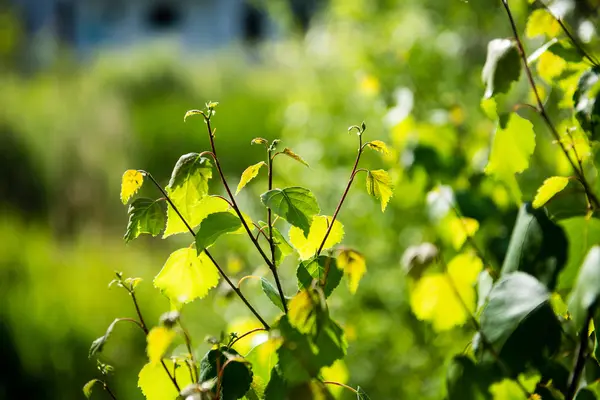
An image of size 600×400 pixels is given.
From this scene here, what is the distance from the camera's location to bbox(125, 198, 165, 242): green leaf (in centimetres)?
69

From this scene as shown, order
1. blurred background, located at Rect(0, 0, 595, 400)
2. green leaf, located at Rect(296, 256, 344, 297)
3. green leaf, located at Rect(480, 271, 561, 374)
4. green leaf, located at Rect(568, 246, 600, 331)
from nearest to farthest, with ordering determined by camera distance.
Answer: green leaf, located at Rect(568, 246, 600, 331) → green leaf, located at Rect(480, 271, 561, 374) → green leaf, located at Rect(296, 256, 344, 297) → blurred background, located at Rect(0, 0, 595, 400)

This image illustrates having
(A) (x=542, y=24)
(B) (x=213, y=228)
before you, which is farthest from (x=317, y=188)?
(B) (x=213, y=228)

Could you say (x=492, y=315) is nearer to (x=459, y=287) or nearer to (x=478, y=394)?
(x=478, y=394)

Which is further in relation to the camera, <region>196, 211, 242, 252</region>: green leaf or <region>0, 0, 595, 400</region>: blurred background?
<region>0, 0, 595, 400</region>: blurred background

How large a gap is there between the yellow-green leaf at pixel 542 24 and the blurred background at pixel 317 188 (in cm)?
5

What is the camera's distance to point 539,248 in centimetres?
69

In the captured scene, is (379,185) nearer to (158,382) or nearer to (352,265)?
(352,265)

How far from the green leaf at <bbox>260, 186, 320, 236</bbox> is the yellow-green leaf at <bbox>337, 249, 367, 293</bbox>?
8cm

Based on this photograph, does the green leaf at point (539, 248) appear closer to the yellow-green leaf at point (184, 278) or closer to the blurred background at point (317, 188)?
the blurred background at point (317, 188)

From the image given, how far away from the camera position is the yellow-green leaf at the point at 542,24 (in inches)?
31.0

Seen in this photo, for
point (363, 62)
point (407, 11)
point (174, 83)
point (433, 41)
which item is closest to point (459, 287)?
point (363, 62)

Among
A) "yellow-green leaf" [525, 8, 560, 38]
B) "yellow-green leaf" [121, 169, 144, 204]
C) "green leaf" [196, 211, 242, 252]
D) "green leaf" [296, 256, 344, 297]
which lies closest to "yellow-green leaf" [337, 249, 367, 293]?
"green leaf" [296, 256, 344, 297]

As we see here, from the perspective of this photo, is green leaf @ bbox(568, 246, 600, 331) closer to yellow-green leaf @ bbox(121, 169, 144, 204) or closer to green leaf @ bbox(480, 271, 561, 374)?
green leaf @ bbox(480, 271, 561, 374)

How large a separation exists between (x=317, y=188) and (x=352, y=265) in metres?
1.88
